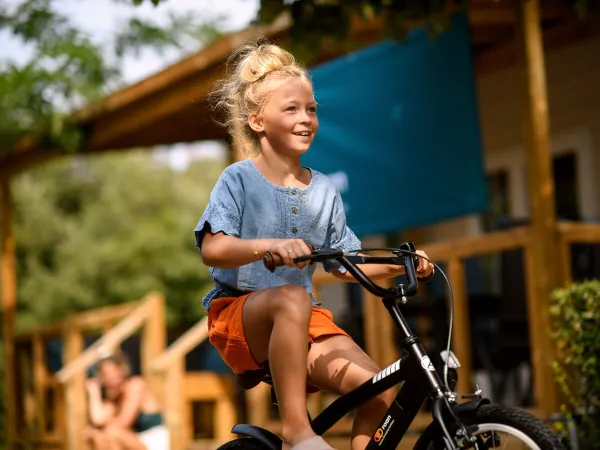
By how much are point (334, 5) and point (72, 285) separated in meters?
23.6

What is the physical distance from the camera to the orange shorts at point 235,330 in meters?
3.32

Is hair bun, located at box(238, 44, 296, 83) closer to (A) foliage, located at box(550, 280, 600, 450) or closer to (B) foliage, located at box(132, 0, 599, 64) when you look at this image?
(B) foliage, located at box(132, 0, 599, 64)

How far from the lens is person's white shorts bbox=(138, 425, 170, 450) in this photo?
8.66m

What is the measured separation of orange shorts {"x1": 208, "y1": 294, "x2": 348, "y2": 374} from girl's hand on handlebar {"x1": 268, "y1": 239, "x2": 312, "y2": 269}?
0.36 meters

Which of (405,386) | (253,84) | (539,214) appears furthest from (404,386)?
(539,214)

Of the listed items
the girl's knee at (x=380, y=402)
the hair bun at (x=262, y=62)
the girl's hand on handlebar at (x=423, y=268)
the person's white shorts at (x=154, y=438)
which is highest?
the hair bun at (x=262, y=62)

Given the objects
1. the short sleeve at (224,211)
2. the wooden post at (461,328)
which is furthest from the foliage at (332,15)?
the short sleeve at (224,211)

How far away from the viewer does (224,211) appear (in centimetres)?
329

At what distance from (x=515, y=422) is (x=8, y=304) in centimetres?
1041

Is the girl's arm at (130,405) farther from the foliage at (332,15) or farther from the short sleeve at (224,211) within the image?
the short sleeve at (224,211)

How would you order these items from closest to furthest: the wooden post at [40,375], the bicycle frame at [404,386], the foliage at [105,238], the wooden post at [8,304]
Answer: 1. the bicycle frame at [404,386]
2. the wooden post at [40,375]
3. the wooden post at [8,304]
4. the foliage at [105,238]

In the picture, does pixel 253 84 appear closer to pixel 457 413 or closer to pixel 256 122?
pixel 256 122

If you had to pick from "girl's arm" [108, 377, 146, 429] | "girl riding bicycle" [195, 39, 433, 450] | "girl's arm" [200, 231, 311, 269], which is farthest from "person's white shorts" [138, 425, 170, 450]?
"girl's arm" [200, 231, 311, 269]

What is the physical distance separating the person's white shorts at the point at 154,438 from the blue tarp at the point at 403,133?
220 cm
